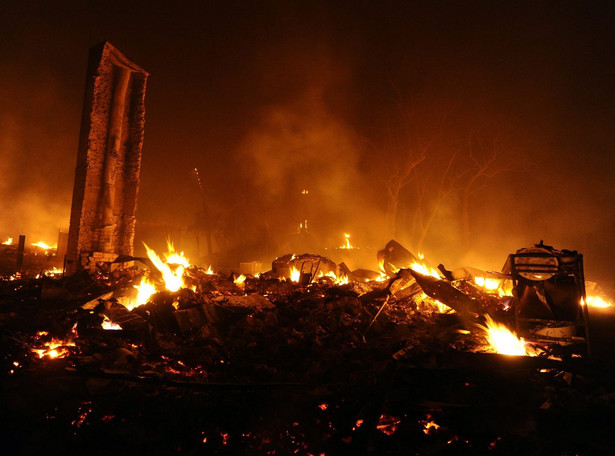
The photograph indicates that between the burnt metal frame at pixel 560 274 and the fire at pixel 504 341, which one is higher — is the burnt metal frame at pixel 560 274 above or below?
above

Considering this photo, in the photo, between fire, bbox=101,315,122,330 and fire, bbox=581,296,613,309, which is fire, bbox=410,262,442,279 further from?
fire, bbox=101,315,122,330

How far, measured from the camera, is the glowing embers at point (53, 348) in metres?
5.06

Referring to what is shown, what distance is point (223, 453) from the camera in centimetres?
374

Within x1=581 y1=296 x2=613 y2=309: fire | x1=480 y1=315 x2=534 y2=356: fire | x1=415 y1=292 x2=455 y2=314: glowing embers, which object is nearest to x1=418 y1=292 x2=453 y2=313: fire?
x1=415 y1=292 x2=455 y2=314: glowing embers

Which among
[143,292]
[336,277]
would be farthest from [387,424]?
[336,277]

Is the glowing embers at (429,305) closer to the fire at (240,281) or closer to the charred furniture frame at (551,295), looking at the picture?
the charred furniture frame at (551,295)

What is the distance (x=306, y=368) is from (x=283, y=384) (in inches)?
32.9

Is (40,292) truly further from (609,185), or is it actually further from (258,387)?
(609,185)

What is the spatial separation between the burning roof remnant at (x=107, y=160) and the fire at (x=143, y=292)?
8.67ft

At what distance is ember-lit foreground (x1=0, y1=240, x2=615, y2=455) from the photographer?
380 centimetres

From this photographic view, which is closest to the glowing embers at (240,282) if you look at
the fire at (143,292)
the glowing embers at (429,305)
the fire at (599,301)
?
the fire at (143,292)

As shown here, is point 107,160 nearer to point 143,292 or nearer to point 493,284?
point 143,292

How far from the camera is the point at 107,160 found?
10578mm

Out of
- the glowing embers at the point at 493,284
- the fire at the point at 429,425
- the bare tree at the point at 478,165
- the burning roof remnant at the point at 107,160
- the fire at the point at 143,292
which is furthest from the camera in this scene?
the bare tree at the point at 478,165
